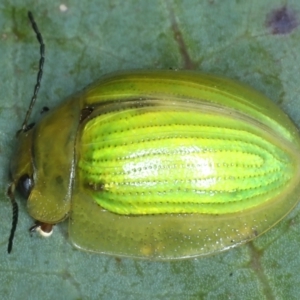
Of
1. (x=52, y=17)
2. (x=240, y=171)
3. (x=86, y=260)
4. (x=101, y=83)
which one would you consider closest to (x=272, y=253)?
(x=240, y=171)

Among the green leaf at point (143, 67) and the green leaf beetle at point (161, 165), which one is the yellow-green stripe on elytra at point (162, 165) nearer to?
the green leaf beetle at point (161, 165)

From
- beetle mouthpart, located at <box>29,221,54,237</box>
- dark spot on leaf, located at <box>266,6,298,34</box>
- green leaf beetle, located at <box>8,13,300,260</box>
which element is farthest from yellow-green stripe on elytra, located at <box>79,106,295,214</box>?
dark spot on leaf, located at <box>266,6,298,34</box>

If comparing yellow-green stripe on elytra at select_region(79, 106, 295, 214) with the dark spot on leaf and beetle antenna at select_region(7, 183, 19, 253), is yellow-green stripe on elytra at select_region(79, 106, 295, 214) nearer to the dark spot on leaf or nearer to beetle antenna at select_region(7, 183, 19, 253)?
beetle antenna at select_region(7, 183, 19, 253)

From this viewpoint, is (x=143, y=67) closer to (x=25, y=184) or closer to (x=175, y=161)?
(x=175, y=161)

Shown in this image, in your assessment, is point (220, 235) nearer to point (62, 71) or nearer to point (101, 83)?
point (101, 83)

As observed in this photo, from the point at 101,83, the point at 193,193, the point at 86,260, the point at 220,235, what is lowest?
the point at 86,260

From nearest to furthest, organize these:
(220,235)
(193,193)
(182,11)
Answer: (193,193), (220,235), (182,11)

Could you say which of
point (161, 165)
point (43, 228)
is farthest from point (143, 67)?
point (43, 228)

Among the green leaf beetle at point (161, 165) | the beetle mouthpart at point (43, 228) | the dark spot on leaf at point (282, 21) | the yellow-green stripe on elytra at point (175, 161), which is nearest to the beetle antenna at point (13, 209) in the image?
the green leaf beetle at point (161, 165)
